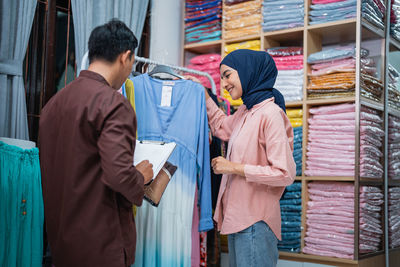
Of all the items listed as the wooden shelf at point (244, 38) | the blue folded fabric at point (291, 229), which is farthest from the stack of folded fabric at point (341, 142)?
the wooden shelf at point (244, 38)

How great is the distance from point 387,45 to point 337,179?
1.04 meters

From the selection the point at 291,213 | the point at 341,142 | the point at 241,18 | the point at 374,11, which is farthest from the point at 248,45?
the point at 291,213

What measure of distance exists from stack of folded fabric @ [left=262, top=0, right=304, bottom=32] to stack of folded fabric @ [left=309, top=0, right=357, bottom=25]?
89mm

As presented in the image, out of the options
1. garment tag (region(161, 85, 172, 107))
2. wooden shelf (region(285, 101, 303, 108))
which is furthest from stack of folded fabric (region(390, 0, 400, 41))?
garment tag (region(161, 85, 172, 107))

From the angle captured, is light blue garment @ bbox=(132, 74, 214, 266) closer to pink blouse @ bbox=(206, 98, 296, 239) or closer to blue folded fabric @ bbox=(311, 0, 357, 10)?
pink blouse @ bbox=(206, 98, 296, 239)

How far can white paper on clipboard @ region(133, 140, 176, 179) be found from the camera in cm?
169

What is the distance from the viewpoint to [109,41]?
1.46 m

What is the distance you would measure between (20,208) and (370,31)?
95.2 inches

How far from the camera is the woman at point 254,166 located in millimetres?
1874

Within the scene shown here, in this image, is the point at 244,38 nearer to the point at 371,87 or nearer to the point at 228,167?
the point at 371,87

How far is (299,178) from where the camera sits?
3092 millimetres

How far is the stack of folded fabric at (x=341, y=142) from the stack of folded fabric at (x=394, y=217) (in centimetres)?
24

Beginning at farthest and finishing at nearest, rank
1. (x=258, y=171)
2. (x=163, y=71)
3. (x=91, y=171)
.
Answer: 1. (x=163, y=71)
2. (x=258, y=171)
3. (x=91, y=171)

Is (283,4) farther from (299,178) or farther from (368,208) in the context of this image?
(368,208)
